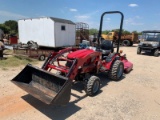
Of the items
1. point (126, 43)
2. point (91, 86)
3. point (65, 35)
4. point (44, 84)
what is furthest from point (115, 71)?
point (126, 43)

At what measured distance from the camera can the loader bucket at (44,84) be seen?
324cm

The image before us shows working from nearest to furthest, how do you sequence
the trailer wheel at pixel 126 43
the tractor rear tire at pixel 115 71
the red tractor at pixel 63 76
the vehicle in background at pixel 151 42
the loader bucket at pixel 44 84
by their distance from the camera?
the loader bucket at pixel 44 84 < the red tractor at pixel 63 76 < the tractor rear tire at pixel 115 71 < the vehicle in background at pixel 151 42 < the trailer wheel at pixel 126 43

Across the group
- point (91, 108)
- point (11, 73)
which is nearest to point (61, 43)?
point (11, 73)

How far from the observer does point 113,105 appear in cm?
398

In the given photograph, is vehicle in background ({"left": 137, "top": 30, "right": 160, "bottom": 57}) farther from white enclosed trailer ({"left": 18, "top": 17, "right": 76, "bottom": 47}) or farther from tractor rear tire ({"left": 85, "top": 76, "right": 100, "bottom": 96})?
tractor rear tire ({"left": 85, "top": 76, "right": 100, "bottom": 96})

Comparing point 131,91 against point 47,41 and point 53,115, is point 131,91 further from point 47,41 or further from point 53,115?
point 47,41

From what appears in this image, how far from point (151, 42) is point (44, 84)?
1129 centimetres

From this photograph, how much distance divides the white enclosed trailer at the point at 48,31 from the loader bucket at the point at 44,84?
7.39 meters

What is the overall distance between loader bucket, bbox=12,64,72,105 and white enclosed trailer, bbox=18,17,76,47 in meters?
7.39

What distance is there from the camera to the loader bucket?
3237 mm

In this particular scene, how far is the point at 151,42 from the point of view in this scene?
1296cm

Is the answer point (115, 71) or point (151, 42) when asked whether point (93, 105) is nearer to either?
point (115, 71)

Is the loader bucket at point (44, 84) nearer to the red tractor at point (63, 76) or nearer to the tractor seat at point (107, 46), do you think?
the red tractor at point (63, 76)

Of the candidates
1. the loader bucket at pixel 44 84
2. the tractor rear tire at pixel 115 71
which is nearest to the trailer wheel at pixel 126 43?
the tractor rear tire at pixel 115 71
